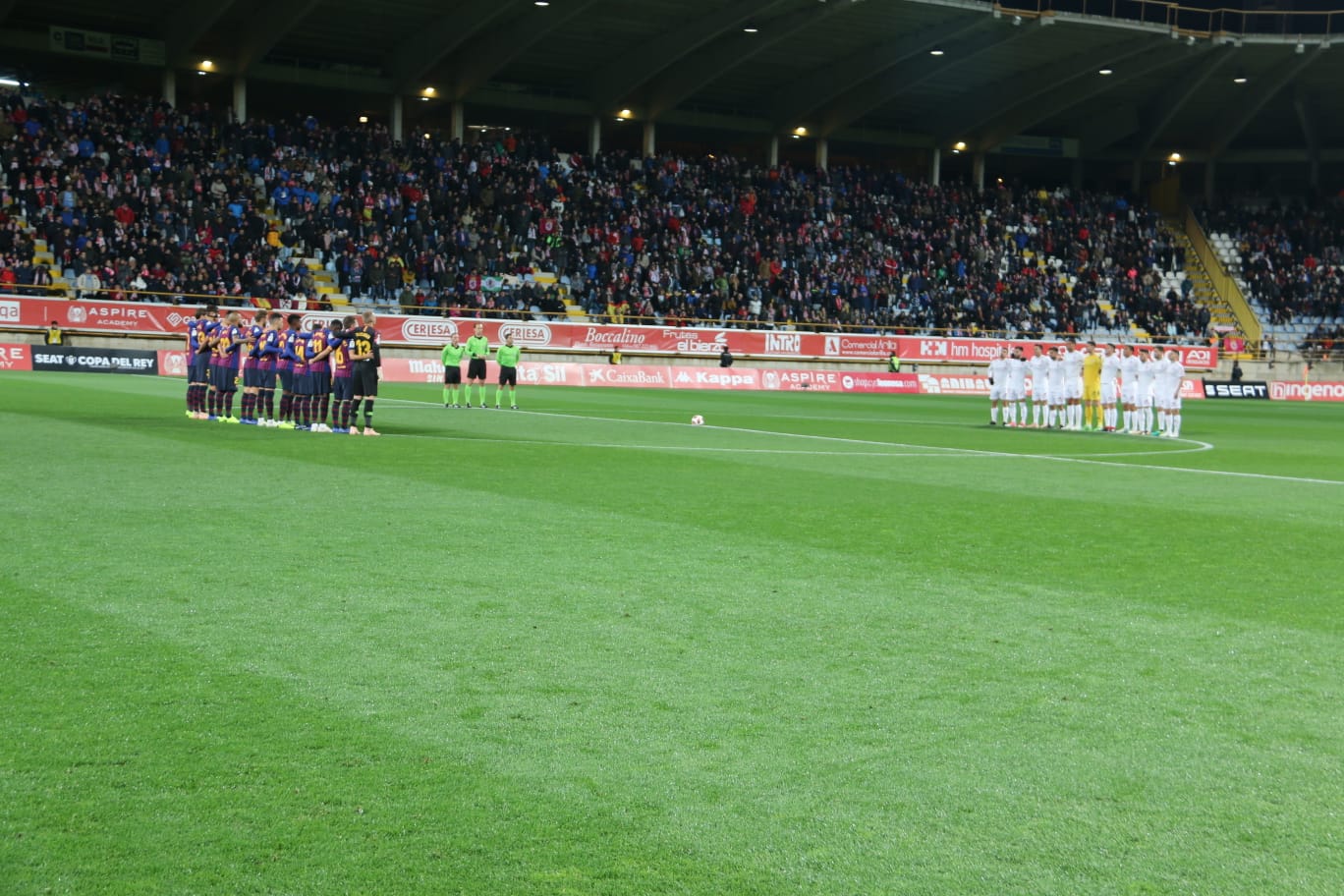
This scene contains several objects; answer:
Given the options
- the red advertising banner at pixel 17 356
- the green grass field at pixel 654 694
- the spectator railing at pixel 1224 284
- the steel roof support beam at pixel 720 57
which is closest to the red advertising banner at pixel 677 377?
the red advertising banner at pixel 17 356

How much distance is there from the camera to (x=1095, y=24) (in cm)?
5491

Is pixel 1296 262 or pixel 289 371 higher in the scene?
pixel 1296 262

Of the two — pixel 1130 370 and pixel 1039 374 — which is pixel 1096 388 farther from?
pixel 1130 370

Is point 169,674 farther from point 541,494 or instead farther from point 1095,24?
point 1095,24

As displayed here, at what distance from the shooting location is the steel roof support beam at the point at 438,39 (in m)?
49.2

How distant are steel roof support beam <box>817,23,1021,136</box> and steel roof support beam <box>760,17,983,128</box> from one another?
2.29 feet

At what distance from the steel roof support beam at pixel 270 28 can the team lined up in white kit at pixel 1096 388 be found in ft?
92.6

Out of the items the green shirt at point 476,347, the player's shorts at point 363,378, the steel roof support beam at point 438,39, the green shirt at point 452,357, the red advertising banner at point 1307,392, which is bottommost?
the red advertising banner at point 1307,392

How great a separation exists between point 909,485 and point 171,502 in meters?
7.69

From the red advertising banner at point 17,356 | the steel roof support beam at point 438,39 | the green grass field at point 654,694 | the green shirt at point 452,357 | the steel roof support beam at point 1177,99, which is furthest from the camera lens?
the steel roof support beam at point 1177,99

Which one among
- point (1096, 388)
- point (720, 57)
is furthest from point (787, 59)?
point (1096, 388)

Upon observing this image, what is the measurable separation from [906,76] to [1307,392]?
2070 centimetres

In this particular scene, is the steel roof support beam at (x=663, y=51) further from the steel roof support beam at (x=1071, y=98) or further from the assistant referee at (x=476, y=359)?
the assistant referee at (x=476, y=359)

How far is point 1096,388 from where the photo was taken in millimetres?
30906
